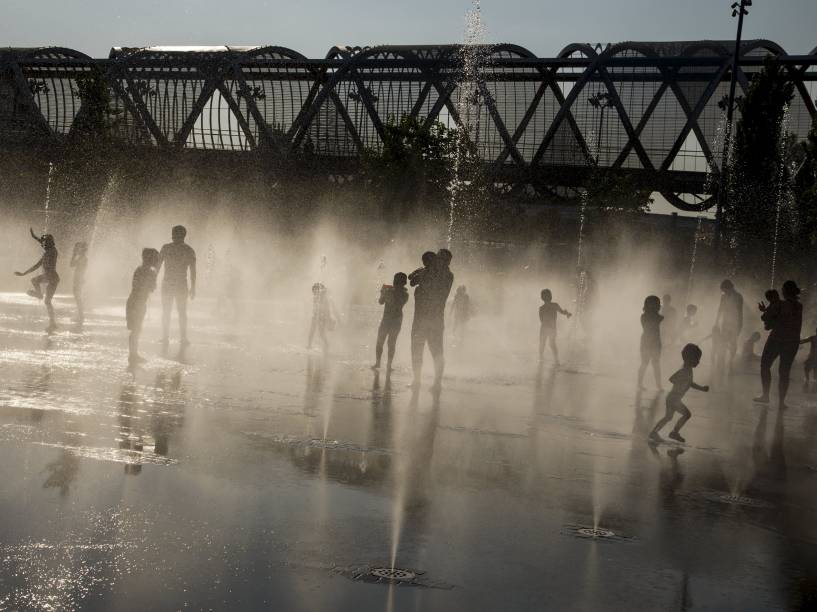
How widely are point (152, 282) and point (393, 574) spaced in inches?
417

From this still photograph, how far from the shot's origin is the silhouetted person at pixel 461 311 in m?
27.7

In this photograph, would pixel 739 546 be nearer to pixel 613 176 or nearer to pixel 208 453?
pixel 208 453

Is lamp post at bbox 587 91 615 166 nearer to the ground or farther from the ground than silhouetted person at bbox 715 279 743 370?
farther from the ground

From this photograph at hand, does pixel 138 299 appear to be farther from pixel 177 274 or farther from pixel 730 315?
pixel 730 315

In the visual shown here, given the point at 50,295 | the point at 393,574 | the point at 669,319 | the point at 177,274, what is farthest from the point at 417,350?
the point at 669,319

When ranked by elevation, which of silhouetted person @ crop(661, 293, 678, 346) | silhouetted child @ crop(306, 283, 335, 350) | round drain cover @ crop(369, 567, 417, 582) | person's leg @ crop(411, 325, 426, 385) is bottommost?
round drain cover @ crop(369, 567, 417, 582)

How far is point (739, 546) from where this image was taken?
7398mm

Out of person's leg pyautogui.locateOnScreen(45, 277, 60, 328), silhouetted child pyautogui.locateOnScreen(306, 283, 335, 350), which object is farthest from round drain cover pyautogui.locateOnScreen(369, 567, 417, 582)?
person's leg pyautogui.locateOnScreen(45, 277, 60, 328)

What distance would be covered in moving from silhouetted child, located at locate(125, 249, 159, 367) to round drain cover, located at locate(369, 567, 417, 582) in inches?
377

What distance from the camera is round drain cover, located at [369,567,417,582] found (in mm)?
6043

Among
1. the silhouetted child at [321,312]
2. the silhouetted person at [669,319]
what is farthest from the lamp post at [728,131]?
the silhouetted child at [321,312]

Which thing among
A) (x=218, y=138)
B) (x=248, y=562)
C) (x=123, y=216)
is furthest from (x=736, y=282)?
(x=218, y=138)

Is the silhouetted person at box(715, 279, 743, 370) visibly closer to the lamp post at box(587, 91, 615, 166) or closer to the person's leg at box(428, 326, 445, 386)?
the person's leg at box(428, 326, 445, 386)

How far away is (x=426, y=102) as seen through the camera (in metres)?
86.0
